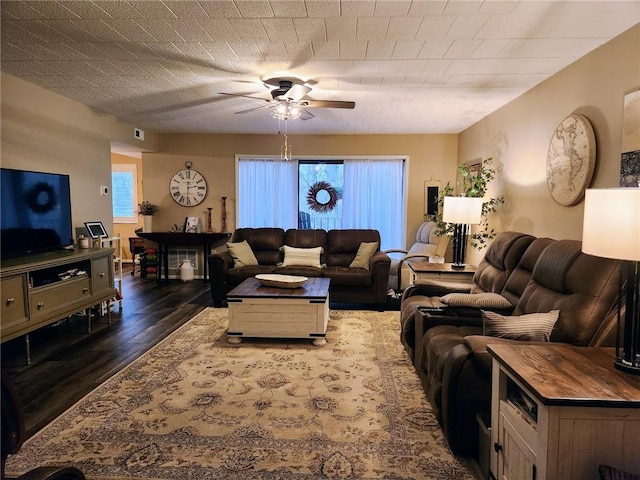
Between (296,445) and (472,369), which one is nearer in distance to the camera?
(472,369)

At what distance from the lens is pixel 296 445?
2.07 metres

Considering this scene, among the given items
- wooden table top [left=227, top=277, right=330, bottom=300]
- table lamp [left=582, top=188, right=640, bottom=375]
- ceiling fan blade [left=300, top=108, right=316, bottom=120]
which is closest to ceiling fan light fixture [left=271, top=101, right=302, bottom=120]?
ceiling fan blade [left=300, top=108, right=316, bottom=120]

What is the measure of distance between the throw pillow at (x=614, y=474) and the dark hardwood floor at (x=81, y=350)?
2548mm

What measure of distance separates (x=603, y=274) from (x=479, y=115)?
3408 millimetres

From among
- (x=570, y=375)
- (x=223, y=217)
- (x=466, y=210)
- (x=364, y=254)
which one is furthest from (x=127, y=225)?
(x=570, y=375)

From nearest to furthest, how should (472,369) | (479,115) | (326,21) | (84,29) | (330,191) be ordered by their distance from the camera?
(472,369) < (326,21) < (84,29) < (479,115) < (330,191)

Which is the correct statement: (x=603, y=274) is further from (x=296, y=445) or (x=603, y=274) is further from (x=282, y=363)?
(x=282, y=363)

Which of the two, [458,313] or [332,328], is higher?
[458,313]

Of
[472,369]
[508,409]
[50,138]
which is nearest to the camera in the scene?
[508,409]

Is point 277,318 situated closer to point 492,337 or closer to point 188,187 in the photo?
point 492,337

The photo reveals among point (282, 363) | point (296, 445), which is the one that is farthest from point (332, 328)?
point (296, 445)

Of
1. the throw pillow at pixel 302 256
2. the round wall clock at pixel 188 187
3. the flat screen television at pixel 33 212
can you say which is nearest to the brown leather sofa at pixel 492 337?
the throw pillow at pixel 302 256

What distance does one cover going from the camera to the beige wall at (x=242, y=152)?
631 centimetres

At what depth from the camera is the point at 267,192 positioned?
6625mm
